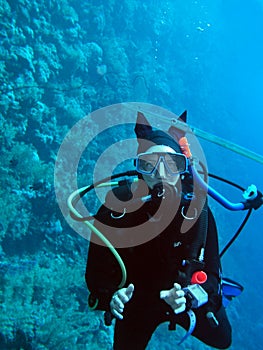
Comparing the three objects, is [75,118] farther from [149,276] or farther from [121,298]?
[121,298]

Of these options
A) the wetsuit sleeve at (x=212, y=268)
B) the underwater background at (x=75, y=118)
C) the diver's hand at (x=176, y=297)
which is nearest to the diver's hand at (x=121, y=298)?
the diver's hand at (x=176, y=297)

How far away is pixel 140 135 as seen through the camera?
10.7 ft

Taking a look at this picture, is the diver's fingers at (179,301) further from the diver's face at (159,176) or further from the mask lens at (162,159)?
the mask lens at (162,159)

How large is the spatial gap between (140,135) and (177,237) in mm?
1347

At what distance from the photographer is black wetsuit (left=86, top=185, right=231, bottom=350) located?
242 cm

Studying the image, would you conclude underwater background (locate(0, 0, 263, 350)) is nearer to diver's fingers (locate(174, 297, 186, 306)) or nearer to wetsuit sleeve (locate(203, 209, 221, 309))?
wetsuit sleeve (locate(203, 209, 221, 309))

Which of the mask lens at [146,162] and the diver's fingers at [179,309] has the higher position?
the mask lens at [146,162]

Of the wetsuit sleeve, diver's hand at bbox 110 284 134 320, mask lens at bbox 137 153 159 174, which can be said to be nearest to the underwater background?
diver's hand at bbox 110 284 134 320

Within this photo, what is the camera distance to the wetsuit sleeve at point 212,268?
2459 millimetres

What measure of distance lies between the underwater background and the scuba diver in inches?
163

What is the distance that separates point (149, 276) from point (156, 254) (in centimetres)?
23

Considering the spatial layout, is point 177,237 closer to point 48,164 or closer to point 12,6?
point 48,164

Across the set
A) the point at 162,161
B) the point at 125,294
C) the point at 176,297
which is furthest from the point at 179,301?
the point at 162,161

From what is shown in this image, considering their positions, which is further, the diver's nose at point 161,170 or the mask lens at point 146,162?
the mask lens at point 146,162
